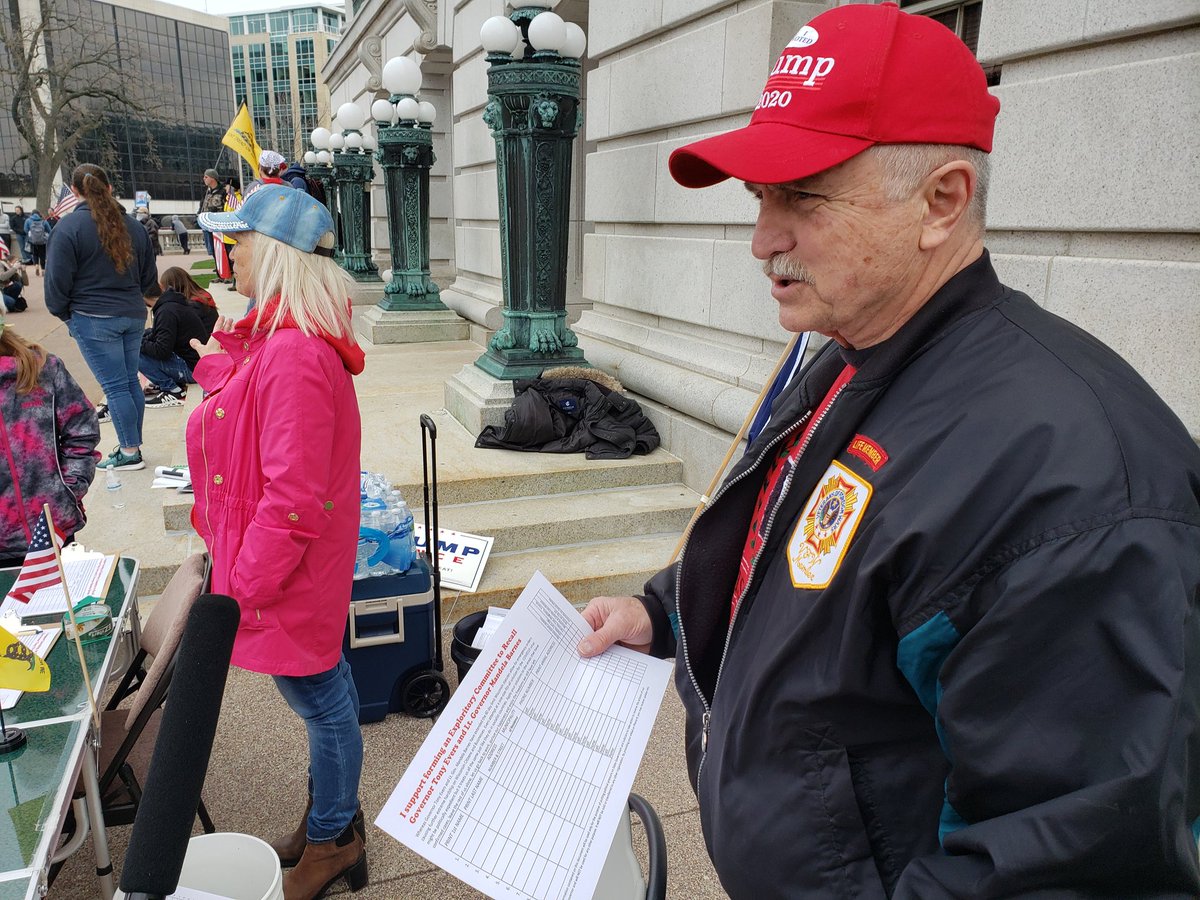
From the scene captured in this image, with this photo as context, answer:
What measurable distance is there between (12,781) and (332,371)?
53.8 inches

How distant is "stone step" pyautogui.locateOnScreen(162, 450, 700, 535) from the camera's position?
5477mm

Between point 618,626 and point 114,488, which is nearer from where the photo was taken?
point 618,626

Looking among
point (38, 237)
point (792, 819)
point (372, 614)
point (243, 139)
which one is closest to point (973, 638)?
point (792, 819)

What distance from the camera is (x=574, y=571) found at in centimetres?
521

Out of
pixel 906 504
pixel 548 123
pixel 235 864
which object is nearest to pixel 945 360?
pixel 906 504

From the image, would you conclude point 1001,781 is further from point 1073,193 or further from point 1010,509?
point 1073,193

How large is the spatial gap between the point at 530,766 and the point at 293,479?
1411 millimetres

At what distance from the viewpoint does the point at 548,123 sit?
20.9 ft

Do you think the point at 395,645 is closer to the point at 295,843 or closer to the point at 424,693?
the point at 424,693

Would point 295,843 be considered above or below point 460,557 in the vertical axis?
below

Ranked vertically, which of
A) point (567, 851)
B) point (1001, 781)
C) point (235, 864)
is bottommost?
point (235, 864)

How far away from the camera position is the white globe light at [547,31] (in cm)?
609

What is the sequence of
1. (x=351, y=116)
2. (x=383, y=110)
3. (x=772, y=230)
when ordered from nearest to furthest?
(x=772, y=230) < (x=383, y=110) < (x=351, y=116)

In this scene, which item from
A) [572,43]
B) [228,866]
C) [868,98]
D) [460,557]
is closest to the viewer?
[868,98]
